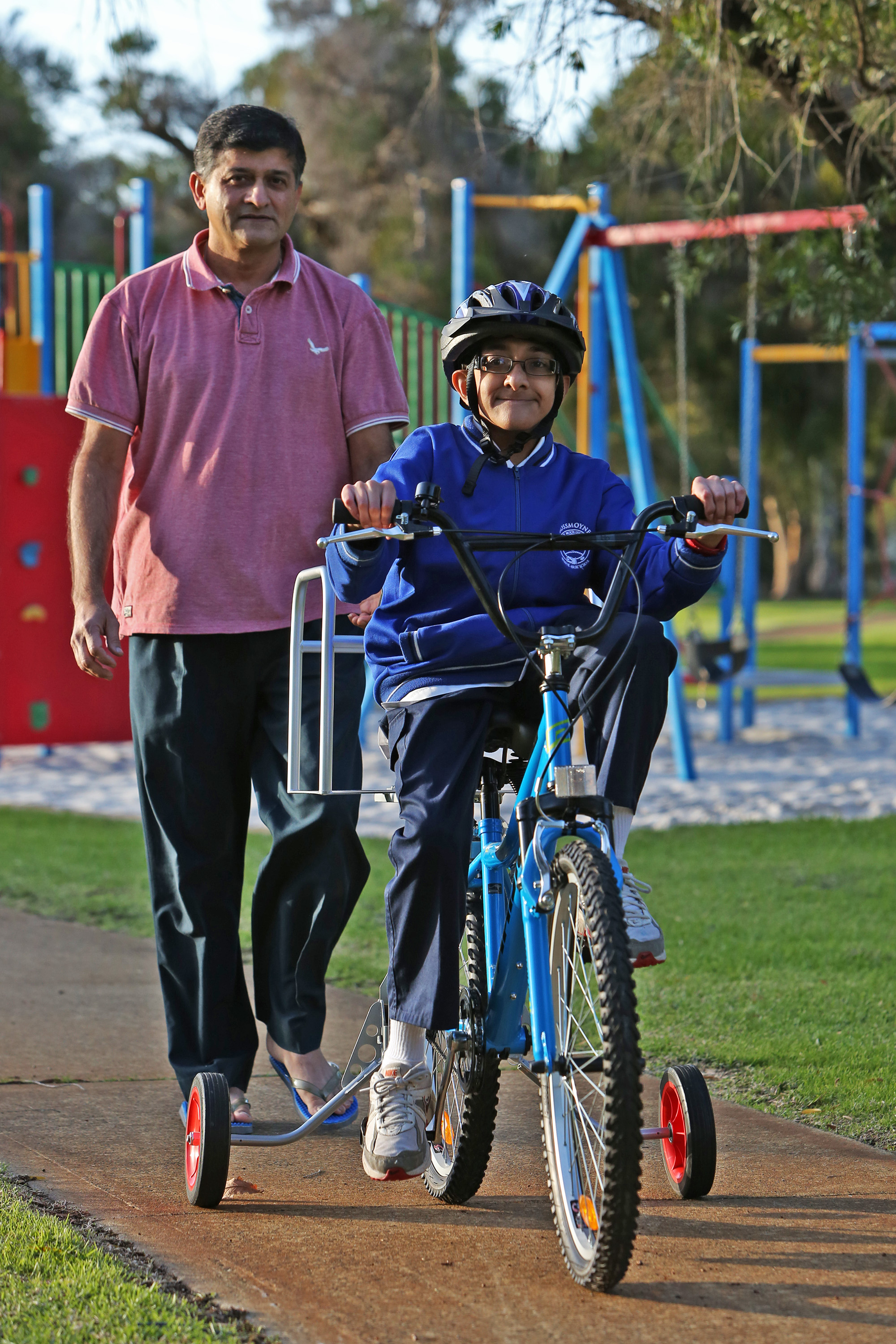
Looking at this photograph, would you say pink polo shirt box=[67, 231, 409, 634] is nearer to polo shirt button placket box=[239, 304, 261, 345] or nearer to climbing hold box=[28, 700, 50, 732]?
polo shirt button placket box=[239, 304, 261, 345]

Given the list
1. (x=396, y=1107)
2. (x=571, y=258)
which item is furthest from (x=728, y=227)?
(x=396, y=1107)

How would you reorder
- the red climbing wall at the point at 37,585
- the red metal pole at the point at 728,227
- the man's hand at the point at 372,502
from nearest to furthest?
1. the man's hand at the point at 372,502
2. the red metal pole at the point at 728,227
3. the red climbing wall at the point at 37,585

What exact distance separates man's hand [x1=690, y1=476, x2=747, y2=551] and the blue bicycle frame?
1.49ft

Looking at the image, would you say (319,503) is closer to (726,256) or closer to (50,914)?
(50,914)

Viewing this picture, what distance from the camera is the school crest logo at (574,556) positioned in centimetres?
342

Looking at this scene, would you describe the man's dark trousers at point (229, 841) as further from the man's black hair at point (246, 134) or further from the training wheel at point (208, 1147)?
the man's black hair at point (246, 134)

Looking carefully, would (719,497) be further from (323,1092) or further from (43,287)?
(43,287)

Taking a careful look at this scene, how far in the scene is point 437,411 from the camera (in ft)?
39.5

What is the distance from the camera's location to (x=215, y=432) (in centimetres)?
399

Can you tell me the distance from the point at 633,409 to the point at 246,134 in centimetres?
717

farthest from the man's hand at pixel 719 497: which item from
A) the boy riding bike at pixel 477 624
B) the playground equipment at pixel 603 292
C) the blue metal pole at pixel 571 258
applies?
the blue metal pole at pixel 571 258

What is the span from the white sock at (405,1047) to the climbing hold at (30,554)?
860 cm

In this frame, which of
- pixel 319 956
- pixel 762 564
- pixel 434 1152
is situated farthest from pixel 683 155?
pixel 762 564

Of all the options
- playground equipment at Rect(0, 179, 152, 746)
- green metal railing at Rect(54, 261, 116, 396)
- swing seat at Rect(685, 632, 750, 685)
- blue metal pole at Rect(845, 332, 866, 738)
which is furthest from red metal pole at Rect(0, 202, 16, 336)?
blue metal pole at Rect(845, 332, 866, 738)
